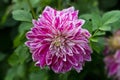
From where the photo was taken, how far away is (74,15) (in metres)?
1.26

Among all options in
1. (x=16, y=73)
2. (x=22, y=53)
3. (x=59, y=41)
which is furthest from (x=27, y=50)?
(x=16, y=73)

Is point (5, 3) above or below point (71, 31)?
below

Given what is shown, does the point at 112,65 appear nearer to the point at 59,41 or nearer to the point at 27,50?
the point at 27,50

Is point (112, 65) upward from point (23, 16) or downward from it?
downward

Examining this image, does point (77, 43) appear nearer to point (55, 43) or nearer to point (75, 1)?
point (55, 43)

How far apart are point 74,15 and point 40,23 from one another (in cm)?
10

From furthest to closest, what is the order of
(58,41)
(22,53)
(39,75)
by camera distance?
1. (39,75)
2. (22,53)
3. (58,41)

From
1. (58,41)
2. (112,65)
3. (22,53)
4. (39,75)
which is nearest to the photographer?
(58,41)

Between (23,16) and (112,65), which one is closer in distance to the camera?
(23,16)

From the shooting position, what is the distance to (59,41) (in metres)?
1.27

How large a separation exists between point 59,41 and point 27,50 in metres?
0.24

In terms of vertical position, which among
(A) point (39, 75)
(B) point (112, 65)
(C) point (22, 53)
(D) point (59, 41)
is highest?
(D) point (59, 41)

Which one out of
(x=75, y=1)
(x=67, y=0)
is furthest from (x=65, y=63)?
(x=75, y=1)

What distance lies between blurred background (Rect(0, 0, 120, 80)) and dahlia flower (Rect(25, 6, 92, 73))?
0.38 feet
